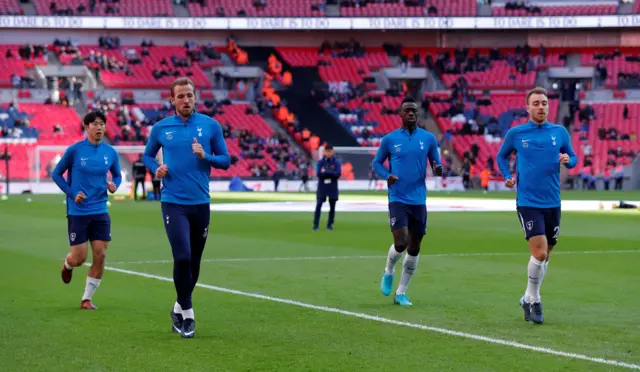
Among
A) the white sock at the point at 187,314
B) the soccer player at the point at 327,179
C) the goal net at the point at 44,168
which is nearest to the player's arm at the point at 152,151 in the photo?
the white sock at the point at 187,314

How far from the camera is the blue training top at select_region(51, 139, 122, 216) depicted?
12023 mm

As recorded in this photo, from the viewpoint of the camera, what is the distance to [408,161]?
1263cm

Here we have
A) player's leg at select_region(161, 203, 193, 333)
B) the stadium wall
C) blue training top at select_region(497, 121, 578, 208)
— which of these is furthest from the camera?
the stadium wall

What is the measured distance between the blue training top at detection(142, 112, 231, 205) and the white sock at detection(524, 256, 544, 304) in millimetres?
3401

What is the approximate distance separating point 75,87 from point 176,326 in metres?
62.1

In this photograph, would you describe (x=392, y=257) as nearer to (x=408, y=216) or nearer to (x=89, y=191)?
(x=408, y=216)

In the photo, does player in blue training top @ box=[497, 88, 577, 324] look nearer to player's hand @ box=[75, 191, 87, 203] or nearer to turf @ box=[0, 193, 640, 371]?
turf @ box=[0, 193, 640, 371]

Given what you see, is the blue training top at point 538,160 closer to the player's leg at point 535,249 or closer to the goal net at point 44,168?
the player's leg at point 535,249

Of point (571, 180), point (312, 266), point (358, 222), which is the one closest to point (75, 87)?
point (571, 180)

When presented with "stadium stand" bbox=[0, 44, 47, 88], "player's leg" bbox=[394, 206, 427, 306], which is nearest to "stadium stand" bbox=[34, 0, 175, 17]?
"stadium stand" bbox=[0, 44, 47, 88]

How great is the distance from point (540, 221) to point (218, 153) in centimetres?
342

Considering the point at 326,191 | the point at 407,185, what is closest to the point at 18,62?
the point at 326,191

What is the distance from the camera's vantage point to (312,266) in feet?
56.6

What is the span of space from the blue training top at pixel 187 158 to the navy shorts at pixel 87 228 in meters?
2.32
